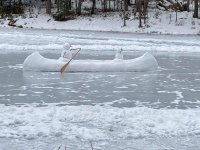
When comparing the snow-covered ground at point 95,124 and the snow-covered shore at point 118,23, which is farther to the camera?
the snow-covered shore at point 118,23

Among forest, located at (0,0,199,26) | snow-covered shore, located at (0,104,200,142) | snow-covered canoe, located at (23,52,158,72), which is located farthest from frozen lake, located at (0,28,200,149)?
forest, located at (0,0,199,26)

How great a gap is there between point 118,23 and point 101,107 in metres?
34.3

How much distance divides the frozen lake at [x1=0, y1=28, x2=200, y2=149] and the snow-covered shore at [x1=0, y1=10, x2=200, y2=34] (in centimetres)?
2329

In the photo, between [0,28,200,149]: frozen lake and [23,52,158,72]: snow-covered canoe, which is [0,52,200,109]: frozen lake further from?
[23,52,158,72]: snow-covered canoe

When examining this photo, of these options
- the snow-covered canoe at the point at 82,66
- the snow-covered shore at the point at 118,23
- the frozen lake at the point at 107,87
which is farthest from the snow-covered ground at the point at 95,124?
the snow-covered shore at the point at 118,23

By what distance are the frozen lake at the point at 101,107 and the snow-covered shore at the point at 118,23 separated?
2329 centimetres

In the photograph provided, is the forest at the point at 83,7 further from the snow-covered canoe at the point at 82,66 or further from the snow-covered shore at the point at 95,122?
the snow-covered shore at the point at 95,122

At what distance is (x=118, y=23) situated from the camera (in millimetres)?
44562

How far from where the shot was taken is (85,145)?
792 cm

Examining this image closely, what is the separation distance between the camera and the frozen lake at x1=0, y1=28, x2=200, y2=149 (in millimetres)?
8367

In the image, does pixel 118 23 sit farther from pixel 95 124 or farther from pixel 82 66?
pixel 95 124

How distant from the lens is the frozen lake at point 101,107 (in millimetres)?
8367

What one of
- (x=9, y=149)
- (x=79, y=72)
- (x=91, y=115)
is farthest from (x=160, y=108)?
(x=79, y=72)

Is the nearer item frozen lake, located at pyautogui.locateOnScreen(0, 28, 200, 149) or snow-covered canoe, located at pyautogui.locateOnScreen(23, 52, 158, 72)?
frozen lake, located at pyautogui.locateOnScreen(0, 28, 200, 149)
